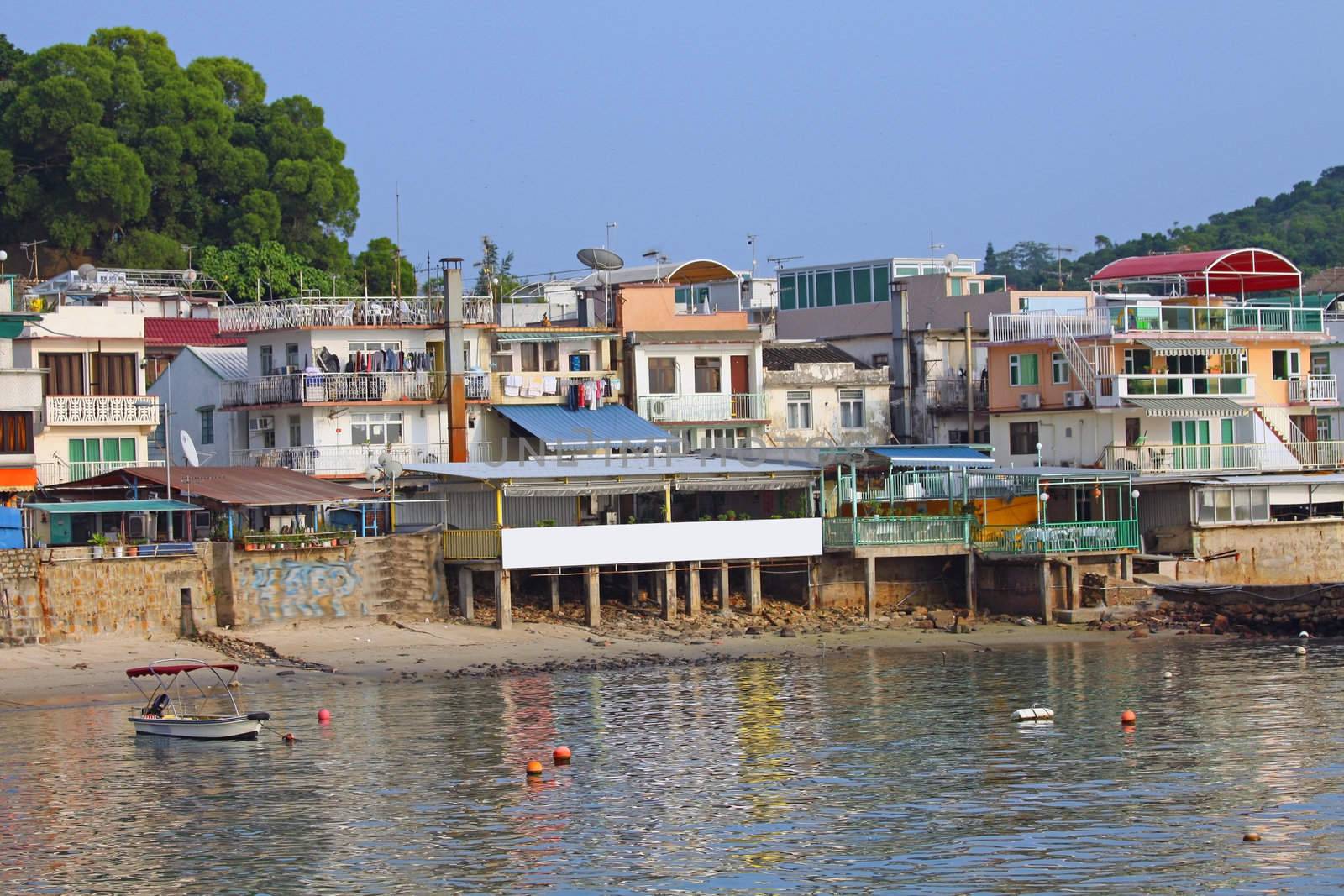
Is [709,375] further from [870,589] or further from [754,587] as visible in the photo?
[870,589]

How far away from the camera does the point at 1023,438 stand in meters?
73.9

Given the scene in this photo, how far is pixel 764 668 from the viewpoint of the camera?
5325cm

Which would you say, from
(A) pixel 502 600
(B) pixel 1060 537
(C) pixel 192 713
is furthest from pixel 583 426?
(C) pixel 192 713

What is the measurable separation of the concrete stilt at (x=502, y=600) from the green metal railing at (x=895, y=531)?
10.4m

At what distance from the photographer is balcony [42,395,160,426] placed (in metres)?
61.3

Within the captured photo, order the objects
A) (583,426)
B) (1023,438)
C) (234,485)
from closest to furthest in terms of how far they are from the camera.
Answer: (234,485)
(583,426)
(1023,438)

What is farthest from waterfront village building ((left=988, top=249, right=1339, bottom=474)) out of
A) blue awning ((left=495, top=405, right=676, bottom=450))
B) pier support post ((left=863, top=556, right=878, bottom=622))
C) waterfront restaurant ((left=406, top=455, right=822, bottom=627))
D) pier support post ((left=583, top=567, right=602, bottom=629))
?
pier support post ((left=583, top=567, right=602, bottom=629))

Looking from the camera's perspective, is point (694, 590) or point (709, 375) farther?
point (709, 375)

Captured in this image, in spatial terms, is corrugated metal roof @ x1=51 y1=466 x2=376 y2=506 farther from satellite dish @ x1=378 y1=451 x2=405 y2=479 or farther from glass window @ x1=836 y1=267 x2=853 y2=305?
glass window @ x1=836 y1=267 x2=853 y2=305

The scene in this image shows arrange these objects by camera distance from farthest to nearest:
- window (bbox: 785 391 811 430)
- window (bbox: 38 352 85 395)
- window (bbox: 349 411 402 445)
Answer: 1. window (bbox: 785 391 811 430)
2. window (bbox: 349 411 402 445)
3. window (bbox: 38 352 85 395)

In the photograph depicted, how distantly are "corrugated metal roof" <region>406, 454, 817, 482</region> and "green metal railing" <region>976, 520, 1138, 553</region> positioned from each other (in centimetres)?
618

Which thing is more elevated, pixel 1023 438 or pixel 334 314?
pixel 334 314

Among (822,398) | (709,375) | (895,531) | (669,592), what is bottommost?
(669,592)

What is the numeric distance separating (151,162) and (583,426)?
37.5 metres
